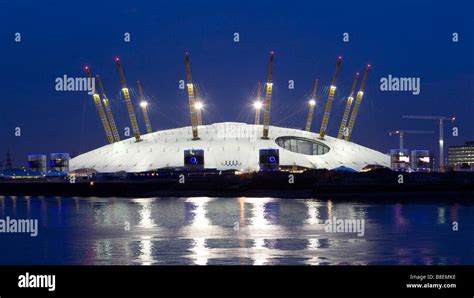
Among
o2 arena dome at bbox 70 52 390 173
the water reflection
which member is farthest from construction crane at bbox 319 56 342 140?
the water reflection

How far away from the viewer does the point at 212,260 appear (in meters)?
29.0

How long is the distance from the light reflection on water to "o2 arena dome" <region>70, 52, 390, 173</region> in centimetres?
7867

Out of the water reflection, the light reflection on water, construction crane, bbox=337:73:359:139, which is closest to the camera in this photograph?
the light reflection on water

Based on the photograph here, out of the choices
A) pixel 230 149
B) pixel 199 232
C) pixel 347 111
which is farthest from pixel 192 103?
pixel 199 232

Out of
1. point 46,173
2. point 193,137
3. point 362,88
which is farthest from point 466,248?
point 46,173

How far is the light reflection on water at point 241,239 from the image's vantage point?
29.7 metres

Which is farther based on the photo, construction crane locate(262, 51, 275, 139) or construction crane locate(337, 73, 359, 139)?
construction crane locate(337, 73, 359, 139)

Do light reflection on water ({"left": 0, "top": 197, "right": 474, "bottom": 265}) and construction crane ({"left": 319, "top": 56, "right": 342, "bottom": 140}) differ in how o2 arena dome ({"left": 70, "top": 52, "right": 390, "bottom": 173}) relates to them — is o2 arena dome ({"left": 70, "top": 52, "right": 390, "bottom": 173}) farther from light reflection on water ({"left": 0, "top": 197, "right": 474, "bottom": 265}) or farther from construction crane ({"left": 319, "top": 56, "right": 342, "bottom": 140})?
light reflection on water ({"left": 0, "top": 197, "right": 474, "bottom": 265})

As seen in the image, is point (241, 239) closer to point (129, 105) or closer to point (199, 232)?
point (199, 232)

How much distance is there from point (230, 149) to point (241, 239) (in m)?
105

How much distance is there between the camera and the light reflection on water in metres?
29.7

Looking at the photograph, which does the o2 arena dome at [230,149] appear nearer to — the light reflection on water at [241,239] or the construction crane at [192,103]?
the construction crane at [192,103]
